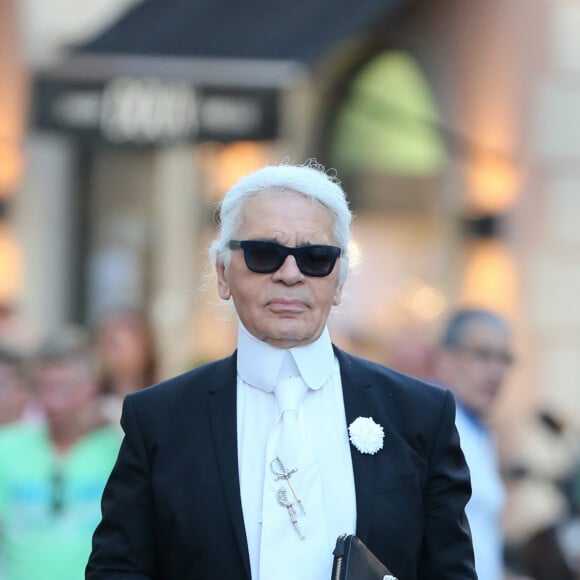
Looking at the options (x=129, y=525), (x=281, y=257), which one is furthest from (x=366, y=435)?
(x=129, y=525)

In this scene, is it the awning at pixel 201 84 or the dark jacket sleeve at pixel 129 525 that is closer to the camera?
the dark jacket sleeve at pixel 129 525

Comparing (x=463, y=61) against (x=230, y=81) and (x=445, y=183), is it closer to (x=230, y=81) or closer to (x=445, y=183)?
(x=445, y=183)

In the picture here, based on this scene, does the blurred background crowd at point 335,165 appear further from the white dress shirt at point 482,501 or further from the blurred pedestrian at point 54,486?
the white dress shirt at point 482,501

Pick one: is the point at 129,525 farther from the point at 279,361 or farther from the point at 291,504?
the point at 279,361

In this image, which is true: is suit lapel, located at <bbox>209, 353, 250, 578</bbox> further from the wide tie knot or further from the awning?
the awning

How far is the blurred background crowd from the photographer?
1142 centimetres

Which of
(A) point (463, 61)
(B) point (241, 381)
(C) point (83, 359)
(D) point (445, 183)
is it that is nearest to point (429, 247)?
(D) point (445, 183)

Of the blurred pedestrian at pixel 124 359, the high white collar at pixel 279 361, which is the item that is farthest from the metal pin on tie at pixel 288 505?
the blurred pedestrian at pixel 124 359

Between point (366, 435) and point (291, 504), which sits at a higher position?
point (366, 435)

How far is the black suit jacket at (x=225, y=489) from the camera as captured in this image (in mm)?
3348

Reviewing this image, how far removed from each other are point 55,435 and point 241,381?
106 inches

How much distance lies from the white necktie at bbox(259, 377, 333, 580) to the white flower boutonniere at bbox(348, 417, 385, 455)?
3.9 inches

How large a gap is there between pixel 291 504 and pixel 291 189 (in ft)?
2.25

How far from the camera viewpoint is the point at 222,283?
3529mm
